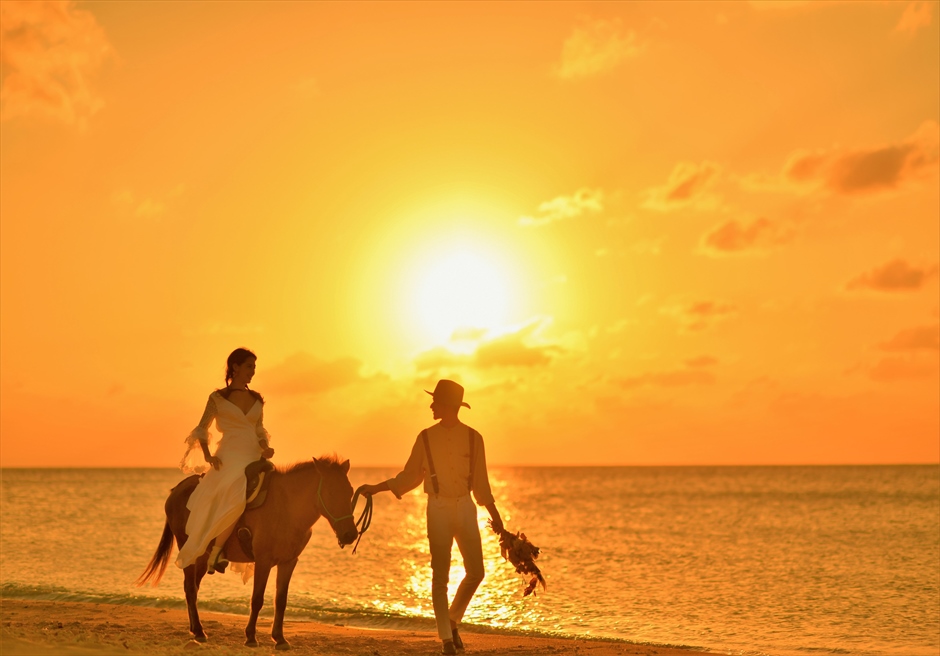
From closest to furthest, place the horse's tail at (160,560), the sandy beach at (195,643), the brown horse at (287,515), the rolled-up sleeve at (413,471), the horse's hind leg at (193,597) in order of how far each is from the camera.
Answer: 1. the sandy beach at (195,643)
2. the rolled-up sleeve at (413,471)
3. the brown horse at (287,515)
4. the horse's hind leg at (193,597)
5. the horse's tail at (160,560)

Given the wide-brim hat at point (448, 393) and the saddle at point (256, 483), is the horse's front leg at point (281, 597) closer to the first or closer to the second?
the saddle at point (256, 483)

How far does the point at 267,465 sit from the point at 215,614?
6.80 m

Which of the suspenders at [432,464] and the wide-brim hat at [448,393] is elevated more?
the wide-brim hat at [448,393]

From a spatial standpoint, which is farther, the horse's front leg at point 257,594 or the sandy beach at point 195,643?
the horse's front leg at point 257,594

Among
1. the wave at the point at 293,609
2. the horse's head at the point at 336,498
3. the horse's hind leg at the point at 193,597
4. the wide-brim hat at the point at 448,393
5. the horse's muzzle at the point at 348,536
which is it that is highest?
the wide-brim hat at the point at 448,393

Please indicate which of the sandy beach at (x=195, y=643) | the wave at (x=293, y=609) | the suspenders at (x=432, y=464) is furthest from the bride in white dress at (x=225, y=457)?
the wave at (x=293, y=609)

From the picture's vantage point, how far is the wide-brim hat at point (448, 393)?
10125 millimetres

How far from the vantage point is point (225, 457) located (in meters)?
10.9

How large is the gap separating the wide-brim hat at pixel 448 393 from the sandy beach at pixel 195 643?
11.1ft

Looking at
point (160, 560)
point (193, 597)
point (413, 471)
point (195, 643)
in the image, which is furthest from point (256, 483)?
point (160, 560)

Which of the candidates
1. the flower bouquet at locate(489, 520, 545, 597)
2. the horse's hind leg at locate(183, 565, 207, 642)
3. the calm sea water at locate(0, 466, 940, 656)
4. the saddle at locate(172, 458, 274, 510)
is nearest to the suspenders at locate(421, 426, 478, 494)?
the flower bouquet at locate(489, 520, 545, 597)

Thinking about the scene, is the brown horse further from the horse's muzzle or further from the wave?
the wave

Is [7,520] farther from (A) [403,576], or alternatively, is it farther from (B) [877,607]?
(B) [877,607]

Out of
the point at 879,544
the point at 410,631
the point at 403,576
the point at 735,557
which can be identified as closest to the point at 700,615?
the point at 410,631
